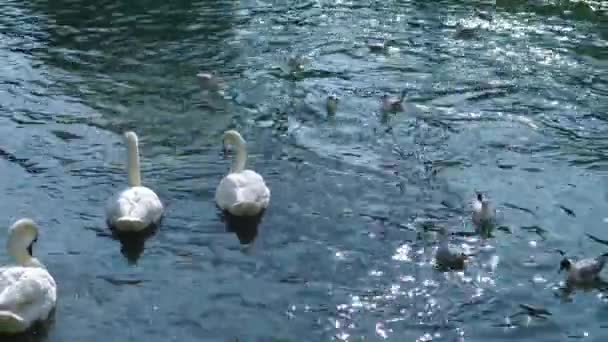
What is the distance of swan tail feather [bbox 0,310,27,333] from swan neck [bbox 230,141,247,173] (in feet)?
18.1

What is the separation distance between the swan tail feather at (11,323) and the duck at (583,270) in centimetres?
782

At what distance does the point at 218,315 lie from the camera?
551 inches

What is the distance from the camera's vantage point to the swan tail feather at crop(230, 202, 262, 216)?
16.7 m

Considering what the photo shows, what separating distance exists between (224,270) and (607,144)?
30.2 ft

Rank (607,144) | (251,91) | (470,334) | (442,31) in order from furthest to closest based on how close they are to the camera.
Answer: (442,31), (251,91), (607,144), (470,334)

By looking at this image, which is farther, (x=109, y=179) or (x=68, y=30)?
(x=68, y=30)

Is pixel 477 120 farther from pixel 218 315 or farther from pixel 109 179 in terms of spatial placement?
pixel 218 315

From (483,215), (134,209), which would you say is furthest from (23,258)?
(483,215)

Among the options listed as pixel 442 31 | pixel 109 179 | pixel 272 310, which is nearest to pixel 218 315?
pixel 272 310

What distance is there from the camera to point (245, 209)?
16.8 m

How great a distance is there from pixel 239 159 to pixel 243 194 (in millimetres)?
1298

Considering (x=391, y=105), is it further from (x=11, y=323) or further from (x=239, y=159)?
(x=11, y=323)

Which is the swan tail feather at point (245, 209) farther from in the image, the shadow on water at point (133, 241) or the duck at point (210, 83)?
the duck at point (210, 83)

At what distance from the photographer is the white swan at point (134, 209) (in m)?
16.1
